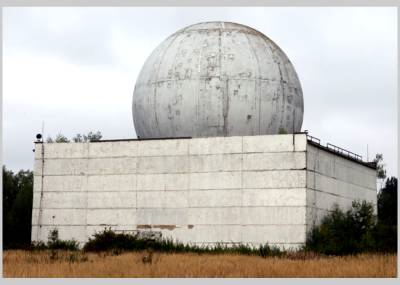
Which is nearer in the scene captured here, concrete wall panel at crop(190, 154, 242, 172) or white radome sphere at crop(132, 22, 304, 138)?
concrete wall panel at crop(190, 154, 242, 172)

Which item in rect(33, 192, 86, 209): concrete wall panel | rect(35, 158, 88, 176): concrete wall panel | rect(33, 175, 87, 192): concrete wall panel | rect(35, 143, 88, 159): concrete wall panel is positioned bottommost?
rect(33, 192, 86, 209): concrete wall panel

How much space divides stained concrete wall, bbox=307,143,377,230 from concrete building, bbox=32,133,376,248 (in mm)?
42

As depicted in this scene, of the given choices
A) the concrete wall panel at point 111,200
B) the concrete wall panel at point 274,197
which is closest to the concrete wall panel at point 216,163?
the concrete wall panel at point 274,197

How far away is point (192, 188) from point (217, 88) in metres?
4.33

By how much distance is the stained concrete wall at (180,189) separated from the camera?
109 feet

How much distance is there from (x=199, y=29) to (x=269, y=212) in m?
9.23

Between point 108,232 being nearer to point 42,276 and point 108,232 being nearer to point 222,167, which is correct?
point 222,167

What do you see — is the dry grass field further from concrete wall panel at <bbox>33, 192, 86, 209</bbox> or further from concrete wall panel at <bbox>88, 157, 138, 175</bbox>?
concrete wall panel at <bbox>88, 157, 138, 175</bbox>

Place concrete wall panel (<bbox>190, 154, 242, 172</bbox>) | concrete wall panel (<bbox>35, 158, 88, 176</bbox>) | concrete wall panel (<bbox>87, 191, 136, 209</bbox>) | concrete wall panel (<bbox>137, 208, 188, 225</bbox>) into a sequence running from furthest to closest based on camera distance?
concrete wall panel (<bbox>35, 158, 88, 176</bbox>) < concrete wall panel (<bbox>87, 191, 136, 209</bbox>) < concrete wall panel (<bbox>137, 208, 188, 225</bbox>) < concrete wall panel (<bbox>190, 154, 242, 172</bbox>)

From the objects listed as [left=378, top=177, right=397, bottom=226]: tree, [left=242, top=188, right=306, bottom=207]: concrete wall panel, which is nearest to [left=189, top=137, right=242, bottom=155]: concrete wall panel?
[left=242, top=188, right=306, bottom=207]: concrete wall panel

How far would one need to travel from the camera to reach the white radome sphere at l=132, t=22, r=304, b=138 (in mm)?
35562

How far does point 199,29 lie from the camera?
124ft

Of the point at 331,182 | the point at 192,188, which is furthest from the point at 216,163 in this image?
the point at 331,182

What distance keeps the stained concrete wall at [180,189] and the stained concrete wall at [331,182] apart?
0.88m
